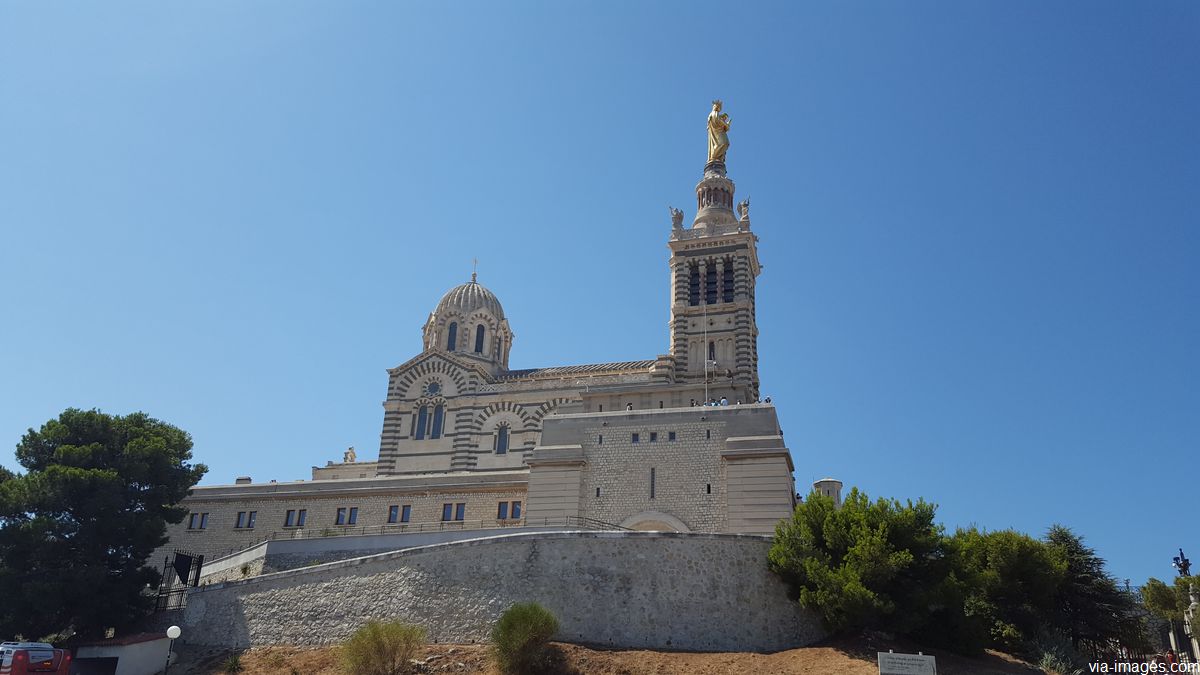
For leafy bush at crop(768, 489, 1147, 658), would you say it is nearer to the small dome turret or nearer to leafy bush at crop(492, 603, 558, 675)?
leafy bush at crop(492, 603, 558, 675)

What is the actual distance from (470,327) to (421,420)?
7167mm

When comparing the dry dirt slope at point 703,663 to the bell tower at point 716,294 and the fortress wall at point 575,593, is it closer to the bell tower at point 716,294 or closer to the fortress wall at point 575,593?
the fortress wall at point 575,593

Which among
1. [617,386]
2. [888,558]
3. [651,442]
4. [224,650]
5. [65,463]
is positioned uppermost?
[617,386]

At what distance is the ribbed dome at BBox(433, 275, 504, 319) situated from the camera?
201 feet

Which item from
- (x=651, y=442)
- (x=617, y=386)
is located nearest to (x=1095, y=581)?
(x=651, y=442)

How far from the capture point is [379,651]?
2888cm

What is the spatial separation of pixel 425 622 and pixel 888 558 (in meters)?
15.3

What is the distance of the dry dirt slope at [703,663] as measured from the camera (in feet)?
92.4

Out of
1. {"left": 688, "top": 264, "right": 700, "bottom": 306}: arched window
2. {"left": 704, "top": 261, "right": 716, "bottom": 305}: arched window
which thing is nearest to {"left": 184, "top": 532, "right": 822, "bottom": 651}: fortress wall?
{"left": 704, "top": 261, "right": 716, "bottom": 305}: arched window

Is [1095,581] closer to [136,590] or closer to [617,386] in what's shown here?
[617,386]

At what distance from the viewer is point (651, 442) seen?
136 feet

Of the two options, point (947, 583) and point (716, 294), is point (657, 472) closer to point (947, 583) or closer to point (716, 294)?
point (947, 583)

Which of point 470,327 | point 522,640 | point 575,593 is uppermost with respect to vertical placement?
point 470,327

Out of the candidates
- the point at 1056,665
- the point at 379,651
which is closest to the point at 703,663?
the point at 379,651
